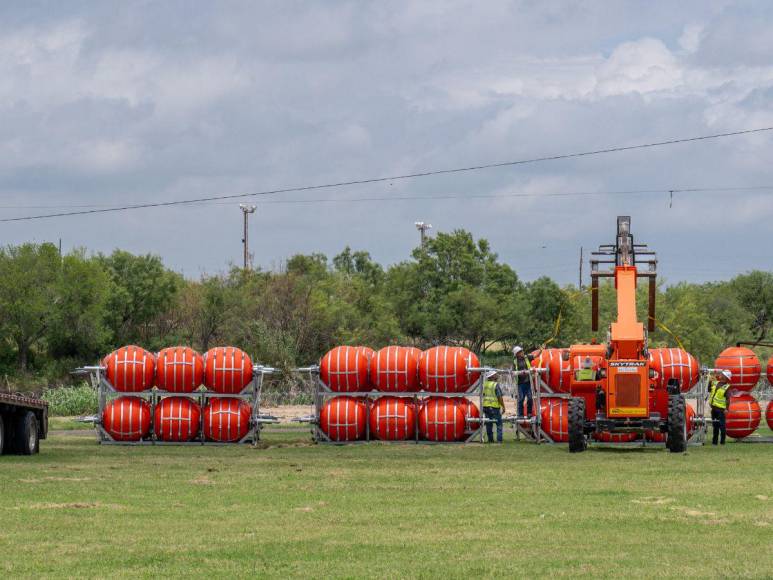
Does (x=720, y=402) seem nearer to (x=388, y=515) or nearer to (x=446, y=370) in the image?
(x=446, y=370)

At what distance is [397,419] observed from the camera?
97.2 feet

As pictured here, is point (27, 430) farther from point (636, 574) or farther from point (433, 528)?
point (636, 574)

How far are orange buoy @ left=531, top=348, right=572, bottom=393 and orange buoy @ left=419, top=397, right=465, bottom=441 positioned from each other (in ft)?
6.70

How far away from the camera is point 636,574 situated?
11.8 meters

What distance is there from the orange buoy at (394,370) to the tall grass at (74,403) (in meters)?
20.4

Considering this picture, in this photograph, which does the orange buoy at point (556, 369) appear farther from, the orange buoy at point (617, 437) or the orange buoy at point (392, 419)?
the orange buoy at point (392, 419)

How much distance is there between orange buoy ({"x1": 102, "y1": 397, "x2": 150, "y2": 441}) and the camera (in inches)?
1172

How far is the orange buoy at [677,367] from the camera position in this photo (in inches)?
1131

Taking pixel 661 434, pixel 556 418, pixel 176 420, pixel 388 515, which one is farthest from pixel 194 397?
pixel 388 515

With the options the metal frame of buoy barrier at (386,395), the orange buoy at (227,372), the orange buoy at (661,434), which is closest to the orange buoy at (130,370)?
the orange buoy at (227,372)

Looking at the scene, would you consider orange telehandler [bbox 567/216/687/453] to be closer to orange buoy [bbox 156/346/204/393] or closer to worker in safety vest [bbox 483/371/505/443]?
worker in safety vest [bbox 483/371/505/443]

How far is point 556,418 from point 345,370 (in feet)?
15.5

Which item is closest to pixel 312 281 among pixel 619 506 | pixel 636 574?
pixel 619 506

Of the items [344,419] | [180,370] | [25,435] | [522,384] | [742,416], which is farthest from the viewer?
[522,384]
